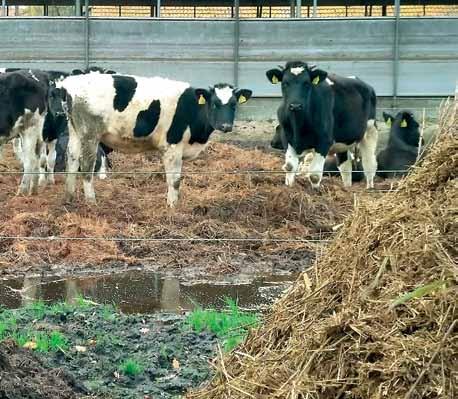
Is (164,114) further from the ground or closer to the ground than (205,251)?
further from the ground

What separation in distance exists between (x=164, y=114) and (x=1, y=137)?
8.90ft

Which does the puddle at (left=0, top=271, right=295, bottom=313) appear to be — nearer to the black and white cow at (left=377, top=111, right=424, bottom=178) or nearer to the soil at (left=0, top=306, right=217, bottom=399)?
the soil at (left=0, top=306, right=217, bottom=399)

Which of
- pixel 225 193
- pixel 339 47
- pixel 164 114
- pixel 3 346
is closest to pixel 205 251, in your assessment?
pixel 225 193

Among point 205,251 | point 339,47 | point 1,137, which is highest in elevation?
point 339,47

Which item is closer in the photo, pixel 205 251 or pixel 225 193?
pixel 205 251

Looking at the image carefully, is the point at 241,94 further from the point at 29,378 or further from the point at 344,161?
the point at 29,378

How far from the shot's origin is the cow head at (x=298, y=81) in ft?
51.4

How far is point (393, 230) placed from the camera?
13.8 ft

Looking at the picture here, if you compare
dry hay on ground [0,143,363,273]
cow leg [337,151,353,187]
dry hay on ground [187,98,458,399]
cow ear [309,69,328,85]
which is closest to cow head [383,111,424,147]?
cow leg [337,151,353,187]

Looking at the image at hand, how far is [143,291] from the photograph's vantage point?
32.3 feet

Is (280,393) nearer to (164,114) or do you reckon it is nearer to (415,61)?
(164,114)

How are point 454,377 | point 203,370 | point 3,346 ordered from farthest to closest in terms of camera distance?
point 203,370 < point 3,346 < point 454,377

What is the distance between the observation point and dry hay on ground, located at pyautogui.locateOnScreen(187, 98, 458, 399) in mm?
3627

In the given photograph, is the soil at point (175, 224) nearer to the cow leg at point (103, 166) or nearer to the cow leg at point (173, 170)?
the cow leg at point (173, 170)
